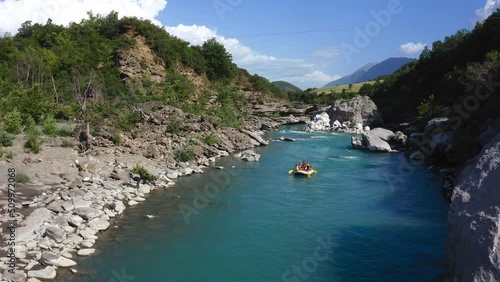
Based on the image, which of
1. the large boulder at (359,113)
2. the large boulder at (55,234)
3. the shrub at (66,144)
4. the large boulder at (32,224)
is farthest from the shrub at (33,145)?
the large boulder at (359,113)

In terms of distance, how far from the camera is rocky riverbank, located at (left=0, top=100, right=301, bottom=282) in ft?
39.1

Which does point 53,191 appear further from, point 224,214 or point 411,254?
point 411,254

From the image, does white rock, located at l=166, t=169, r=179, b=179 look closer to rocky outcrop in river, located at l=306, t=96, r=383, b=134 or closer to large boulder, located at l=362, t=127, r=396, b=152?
large boulder, located at l=362, t=127, r=396, b=152

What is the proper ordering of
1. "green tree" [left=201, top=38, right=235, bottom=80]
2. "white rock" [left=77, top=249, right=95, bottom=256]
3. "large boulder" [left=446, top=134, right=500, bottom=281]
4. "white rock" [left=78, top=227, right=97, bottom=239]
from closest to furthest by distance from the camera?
"large boulder" [left=446, top=134, right=500, bottom=281] < "white rock" [left=77, top=249, right=95, bottom=256] < "white rock" [left=78, top=227, right=97, bottom=239] < "green tree" [left=201, top=38, right=235, bottom=80]

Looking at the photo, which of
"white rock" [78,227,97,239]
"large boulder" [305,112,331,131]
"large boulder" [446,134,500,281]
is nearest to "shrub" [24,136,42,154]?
"white rock" [78,227,97,239]

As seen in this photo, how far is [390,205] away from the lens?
18500 mm

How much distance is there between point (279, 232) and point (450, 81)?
128 ft

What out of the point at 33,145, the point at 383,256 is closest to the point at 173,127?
the point at 33,145

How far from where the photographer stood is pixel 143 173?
67.7ft

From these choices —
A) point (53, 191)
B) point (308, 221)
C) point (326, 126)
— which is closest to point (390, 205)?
point (308, 221)

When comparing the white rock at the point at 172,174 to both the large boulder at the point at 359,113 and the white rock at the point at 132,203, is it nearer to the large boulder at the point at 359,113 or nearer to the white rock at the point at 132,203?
the white rock at the point at 132,203

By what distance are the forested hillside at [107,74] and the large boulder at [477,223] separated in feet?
73.9

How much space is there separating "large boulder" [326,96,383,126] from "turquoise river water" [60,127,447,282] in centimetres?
3309

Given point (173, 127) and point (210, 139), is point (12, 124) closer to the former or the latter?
point (173, 127)
